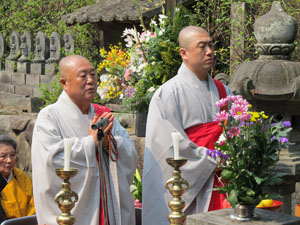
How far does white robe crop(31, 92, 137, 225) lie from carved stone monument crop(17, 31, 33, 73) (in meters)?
8.18

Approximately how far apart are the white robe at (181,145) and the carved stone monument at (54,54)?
22.7 ft

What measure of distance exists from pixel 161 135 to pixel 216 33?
423 cm

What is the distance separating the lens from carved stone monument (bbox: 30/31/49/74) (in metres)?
12.1

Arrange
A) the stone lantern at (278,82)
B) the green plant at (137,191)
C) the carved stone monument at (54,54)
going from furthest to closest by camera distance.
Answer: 1. the carved stone monument at (54,54)
2. the green plant at (137,191)
3. the stone lantern at (278,82)

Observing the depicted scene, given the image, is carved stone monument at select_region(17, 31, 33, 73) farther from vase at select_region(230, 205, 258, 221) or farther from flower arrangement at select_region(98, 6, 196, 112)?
vase at select_region(230, 205, 258, 221)

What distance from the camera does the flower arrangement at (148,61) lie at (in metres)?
6.45

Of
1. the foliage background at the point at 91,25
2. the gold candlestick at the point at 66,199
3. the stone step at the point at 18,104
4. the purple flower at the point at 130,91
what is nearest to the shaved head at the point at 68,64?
the gold candlestick at the point at 66,199

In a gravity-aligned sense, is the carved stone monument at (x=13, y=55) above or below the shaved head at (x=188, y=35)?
below

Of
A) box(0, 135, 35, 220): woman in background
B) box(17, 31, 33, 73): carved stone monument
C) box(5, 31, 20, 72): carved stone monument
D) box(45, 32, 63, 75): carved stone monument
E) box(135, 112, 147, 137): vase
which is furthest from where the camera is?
box(5, 31, 20, 72): carved stone monument

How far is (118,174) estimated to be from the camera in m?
4.70

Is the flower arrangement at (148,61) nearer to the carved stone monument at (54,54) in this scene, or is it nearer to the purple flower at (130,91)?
the purple flower at (130,91)

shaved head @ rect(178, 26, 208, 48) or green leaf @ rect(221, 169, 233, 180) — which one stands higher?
shaved head @ rect(178, 26, 208, 48)

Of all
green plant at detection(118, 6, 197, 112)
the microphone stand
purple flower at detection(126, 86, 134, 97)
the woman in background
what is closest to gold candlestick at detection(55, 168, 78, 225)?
the microphone stand

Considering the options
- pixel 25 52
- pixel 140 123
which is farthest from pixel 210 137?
pixel 25 52
